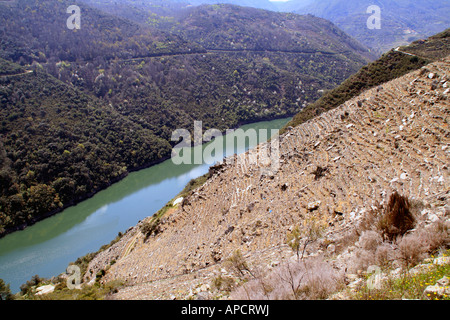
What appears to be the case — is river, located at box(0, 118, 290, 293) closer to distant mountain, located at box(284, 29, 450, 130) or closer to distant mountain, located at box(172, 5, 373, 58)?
distant mountain, located at box(284, 29, 450, 130)

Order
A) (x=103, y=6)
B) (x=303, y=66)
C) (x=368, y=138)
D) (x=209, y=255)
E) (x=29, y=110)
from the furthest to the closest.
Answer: (x=103, y=6), (x=303, y=66), (x=29, y=110), (x=368, y=138), (x=209, y=255)

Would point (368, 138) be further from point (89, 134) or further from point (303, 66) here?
point (303, 66)

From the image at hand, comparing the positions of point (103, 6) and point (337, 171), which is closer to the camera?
point (337, 171)

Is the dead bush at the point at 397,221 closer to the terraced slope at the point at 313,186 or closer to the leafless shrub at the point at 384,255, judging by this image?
the leafless shrub at the point at 384,255

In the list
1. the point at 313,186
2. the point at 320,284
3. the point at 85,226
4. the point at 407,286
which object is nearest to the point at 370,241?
the point at 320,284

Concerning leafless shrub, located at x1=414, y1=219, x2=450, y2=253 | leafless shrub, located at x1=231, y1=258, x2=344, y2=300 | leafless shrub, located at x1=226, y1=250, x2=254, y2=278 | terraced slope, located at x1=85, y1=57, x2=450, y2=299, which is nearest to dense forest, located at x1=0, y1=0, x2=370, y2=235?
terraced slope, located at x1=85, y1=57, x2=450, y2=299
